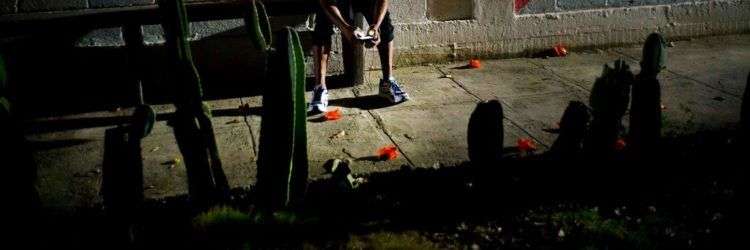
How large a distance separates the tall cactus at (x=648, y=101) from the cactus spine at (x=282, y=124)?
59.1 inches

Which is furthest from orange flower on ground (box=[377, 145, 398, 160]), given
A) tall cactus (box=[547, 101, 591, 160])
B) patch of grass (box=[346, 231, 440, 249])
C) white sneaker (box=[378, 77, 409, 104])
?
white sneaker (box=[378, 77, 409, 104])

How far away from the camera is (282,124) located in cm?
230

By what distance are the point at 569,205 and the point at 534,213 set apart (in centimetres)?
18

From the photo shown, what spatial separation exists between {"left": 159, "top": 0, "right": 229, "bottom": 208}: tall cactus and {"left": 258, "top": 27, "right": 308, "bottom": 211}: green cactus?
0.25 meters

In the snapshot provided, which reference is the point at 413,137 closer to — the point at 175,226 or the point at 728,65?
the point at 175,226

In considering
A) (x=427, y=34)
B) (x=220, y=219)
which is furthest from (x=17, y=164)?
(x=427, y=34)

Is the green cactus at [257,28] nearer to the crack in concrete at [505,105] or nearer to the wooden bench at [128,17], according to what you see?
the wooden bench at [128,17]

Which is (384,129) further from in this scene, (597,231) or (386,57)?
(597,231)

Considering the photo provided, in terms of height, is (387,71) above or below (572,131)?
above

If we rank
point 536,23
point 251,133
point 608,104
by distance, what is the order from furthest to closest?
1. point 536,23
2. point 251,133
3. point 608,104

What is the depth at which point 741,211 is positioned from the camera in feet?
6.69

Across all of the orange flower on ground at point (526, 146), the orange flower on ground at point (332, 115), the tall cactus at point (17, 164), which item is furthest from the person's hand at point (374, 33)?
the tall cactus at point (17, 164)

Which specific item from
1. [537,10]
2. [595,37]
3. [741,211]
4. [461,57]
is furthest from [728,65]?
[741,211]

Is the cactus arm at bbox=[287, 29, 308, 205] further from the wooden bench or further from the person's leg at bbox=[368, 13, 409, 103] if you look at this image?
the person's leg at bbox=[368, 13, 409, 103]
